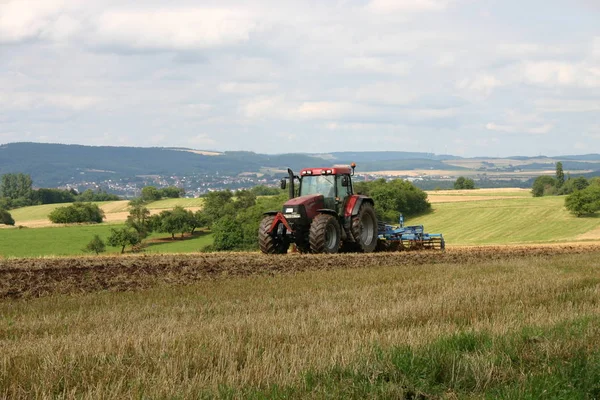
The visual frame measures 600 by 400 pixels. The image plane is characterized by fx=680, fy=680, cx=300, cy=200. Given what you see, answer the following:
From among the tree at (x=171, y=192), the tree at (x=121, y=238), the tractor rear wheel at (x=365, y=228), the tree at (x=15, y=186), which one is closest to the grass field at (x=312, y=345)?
the tractor rear wheel at (x=365, y=228)

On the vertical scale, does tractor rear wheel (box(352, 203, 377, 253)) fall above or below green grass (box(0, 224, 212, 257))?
above

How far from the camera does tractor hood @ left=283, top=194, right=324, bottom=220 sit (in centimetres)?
2048

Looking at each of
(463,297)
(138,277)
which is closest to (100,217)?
(138,277)

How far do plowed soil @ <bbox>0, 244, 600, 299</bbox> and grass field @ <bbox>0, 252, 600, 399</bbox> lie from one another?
77.0 inches

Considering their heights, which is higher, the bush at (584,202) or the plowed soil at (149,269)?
the plowed soil at (149,269)

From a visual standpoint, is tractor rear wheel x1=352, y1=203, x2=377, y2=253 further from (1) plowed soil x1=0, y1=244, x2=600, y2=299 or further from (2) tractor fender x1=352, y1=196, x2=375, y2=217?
(1) plowed soil x1=0, y1=244, x2=600, y2=299

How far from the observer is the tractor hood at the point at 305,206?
806 inches

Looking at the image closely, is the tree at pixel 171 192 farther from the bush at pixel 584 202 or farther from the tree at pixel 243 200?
the bush at pixel 584 202

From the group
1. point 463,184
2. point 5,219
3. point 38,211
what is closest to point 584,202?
point 463,184

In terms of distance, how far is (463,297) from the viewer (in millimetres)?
9602

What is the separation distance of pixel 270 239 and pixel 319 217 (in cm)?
177

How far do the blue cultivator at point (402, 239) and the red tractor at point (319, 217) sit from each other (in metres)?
2.09

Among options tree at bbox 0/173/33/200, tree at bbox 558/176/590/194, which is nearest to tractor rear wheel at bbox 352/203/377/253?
tree at bbox 558/176/590/194

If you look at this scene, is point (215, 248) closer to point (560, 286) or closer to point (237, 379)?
point (560, 286)
